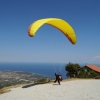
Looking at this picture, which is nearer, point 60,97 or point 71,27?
point 60,97

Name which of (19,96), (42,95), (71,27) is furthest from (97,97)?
(71,27)

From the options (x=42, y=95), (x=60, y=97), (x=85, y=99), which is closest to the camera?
(x=85, y=99)

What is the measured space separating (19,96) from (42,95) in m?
2.23

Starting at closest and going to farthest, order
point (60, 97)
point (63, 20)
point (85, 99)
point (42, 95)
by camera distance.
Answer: point (85, 99), point (60, 97), point (42, 95), point (63, 20)

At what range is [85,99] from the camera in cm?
1323

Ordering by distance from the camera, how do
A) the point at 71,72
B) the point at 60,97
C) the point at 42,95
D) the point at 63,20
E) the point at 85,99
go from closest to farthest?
1. the point at 85,99
2. the point at 60,97
3. the point at 42,95
4. the point at 63,20
5. the point at 71,72

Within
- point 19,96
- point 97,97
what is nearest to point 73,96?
point 97,97

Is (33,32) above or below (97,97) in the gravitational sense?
above

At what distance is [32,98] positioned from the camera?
14461 millimetres

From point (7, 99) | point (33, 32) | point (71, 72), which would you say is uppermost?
point (33, 32)

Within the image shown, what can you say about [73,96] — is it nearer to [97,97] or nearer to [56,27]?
[97,97]

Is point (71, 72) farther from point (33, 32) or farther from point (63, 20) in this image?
point (33, 32)

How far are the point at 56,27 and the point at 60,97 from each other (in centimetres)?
784

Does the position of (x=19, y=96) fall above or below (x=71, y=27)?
below
